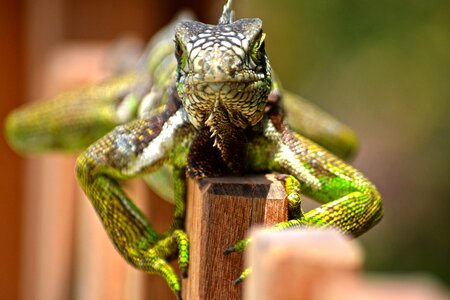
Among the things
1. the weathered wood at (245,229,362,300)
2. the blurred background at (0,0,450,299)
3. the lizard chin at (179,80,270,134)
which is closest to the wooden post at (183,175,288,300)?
the lizard chin at (179,80,270,134)

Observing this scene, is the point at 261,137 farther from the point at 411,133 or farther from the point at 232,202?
the point at 411,133

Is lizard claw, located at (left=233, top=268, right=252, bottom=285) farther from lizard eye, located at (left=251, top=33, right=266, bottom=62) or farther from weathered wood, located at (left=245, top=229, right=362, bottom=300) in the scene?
weathered wood, located at (left=245, top=229, right=362, bottom=300)

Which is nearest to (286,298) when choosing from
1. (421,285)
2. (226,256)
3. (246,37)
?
(421,285)

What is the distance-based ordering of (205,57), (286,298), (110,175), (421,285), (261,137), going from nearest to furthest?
(421,285), (286,298), (205,57), (261,137), (110,175)

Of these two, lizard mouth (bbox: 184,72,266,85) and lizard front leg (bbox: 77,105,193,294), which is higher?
lizard mouth (bbox: 184,72,266,85)

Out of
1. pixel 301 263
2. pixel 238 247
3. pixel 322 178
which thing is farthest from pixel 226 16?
pixel 301 263

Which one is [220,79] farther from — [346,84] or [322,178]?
[346,84]
